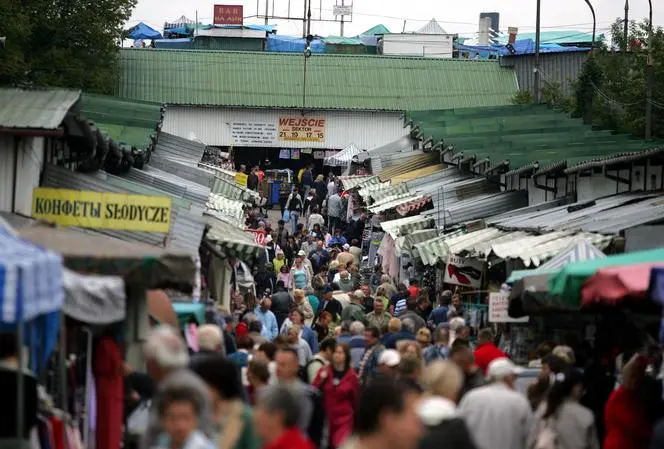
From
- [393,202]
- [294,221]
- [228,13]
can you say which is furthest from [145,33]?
[393,202]

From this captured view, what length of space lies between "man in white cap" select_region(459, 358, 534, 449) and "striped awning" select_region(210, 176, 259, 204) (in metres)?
25.6

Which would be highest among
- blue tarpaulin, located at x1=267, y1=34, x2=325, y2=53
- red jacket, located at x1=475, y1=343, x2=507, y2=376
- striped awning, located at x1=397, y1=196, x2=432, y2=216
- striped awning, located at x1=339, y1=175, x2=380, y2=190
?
blue tarpaulin, located at x1=267, y1=34, x2=325, y2=53

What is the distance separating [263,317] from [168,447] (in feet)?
56.2

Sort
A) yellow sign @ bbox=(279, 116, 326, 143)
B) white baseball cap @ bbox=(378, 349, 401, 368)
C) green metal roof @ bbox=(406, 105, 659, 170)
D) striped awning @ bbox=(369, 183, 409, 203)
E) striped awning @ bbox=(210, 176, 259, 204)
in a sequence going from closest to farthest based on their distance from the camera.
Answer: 1. white baseball cap @ bbox=(378, 349, 401, 368)
2. green metal roof @ bbox=(406, 105, 659, 170)
3. striped awning @ bbox=(210, 176, 259, 204)
4. striped awning @ bbox=(369, 183, 409, 203)
5. yellow sign @ bbox=(279, 116, 326, 143)

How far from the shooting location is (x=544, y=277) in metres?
18.6

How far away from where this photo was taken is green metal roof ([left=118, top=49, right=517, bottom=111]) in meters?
72.6

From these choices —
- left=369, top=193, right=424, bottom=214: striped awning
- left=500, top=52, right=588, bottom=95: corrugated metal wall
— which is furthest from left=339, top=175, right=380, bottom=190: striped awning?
left=500, top=52, right=588, bottom=95: corrugated metal wall

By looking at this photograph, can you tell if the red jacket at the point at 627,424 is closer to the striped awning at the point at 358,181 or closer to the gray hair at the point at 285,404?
the gray hair at the point at 285,404

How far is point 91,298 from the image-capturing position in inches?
566

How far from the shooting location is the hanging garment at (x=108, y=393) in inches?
607

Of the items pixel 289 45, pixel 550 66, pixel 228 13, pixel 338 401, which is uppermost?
pixel 228 13

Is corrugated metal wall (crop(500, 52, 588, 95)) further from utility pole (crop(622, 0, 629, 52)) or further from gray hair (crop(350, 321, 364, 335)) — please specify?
gray hair (crop(350, 321, 364, 335))

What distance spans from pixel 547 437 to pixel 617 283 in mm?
1597

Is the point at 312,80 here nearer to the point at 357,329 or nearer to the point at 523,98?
the point at 523,98
